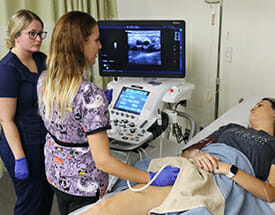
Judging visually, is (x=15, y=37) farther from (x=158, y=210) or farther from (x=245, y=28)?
(x=245, y=28)

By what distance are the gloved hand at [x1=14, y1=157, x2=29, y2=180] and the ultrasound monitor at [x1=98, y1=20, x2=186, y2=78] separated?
0.88 m

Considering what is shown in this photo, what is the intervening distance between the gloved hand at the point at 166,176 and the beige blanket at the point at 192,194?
0.10 feet

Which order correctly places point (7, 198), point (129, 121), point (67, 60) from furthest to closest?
1. point (7, 198)
2. point (129, 121)
3. point (67, 60)

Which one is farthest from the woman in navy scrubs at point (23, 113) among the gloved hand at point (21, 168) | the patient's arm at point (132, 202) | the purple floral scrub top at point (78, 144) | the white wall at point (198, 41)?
the white wall at point (198, 41)

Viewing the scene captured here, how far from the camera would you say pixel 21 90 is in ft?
5.30

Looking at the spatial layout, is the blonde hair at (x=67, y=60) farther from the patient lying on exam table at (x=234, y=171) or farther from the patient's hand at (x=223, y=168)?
the patient's hand at (x=223, y=168)

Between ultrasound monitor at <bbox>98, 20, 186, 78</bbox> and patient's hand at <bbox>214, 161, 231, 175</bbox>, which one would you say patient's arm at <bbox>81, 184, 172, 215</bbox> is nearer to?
patient's hand at <bbox>214, 161, 231, 175</bbox>

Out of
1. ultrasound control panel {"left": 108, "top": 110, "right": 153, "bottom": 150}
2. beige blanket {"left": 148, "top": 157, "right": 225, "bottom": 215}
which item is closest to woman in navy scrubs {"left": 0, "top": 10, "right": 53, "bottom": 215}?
ultrasound control panel {"left": 108, "top": 110, "right": 153, "bottom": 150}

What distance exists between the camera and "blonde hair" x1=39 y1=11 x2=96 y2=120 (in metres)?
1.20

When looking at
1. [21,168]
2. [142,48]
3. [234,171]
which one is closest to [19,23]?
[21,168]

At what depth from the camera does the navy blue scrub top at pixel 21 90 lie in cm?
156

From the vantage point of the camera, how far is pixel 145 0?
9.57 ft

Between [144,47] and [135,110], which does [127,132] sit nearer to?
[135,110]

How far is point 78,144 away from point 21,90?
1.66 ft
